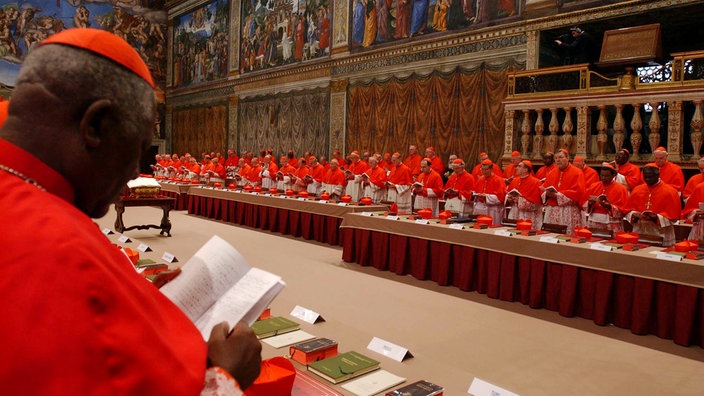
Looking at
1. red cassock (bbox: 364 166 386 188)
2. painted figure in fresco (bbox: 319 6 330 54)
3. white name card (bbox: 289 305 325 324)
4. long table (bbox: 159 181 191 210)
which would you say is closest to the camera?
white name card (bbox: 289 305 325 324)

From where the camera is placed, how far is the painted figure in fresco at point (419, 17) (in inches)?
563

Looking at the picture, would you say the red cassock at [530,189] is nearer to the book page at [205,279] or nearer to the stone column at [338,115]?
the book page at [205,279]

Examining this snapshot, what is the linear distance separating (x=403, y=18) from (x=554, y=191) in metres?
8.84

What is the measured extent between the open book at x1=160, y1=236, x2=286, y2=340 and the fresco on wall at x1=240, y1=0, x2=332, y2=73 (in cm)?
1703

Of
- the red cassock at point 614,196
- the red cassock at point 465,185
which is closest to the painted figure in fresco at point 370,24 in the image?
the red cassock at point 465,185

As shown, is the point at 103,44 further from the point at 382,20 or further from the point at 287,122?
the point at 287,122

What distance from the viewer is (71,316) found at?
70cm

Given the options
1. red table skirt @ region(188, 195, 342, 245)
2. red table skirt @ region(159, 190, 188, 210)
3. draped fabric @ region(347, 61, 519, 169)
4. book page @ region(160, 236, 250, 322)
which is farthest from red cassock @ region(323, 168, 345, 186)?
book page @ region(160, 236, 250, 322)

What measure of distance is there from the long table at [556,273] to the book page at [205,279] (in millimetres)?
4633

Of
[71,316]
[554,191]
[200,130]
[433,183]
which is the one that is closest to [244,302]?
[71,316]

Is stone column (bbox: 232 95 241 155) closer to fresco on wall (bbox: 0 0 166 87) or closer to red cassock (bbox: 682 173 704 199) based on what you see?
fresco on wall (bbox: 0 0 166 87)

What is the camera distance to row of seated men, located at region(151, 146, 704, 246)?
21.3 feet

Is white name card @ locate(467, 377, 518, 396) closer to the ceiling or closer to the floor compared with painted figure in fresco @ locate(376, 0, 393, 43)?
closer to the floor

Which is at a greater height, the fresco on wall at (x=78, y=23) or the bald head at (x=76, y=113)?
the fresco on wall at (x=78, y=23)
